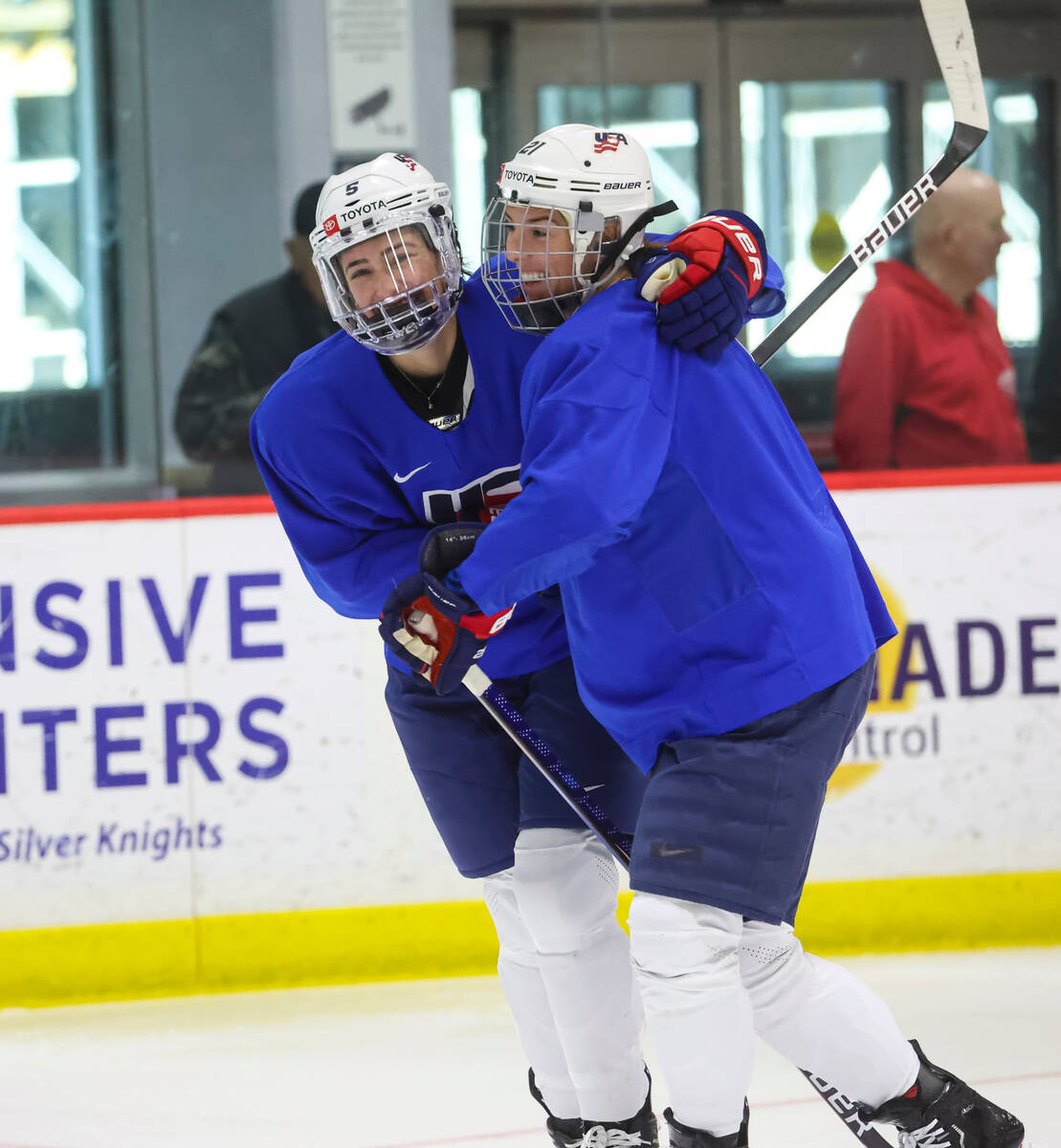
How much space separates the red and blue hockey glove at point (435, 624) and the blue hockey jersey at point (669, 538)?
105 mm

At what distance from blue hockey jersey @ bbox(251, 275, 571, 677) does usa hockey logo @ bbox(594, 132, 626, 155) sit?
0.24 metres

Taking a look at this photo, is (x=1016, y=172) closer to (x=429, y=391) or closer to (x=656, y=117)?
(x=656, y=117)

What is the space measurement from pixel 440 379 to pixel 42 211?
5.89 ft

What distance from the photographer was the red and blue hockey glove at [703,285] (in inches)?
58.4

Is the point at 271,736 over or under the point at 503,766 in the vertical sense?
under

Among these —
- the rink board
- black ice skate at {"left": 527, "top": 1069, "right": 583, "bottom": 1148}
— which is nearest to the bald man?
the rink board

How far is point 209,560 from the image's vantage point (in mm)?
2975

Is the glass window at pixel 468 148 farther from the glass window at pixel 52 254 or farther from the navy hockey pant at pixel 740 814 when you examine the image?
the navy hockey pant at pixel 740 814

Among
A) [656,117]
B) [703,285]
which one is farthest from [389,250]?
[656,117]

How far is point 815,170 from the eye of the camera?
3.37 meters

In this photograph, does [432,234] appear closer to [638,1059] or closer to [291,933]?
[638,1059]

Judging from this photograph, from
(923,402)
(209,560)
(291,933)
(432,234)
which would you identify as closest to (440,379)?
(432,234)

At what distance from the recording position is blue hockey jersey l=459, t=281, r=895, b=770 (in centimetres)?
143

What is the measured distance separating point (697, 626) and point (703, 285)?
318 millimetres
